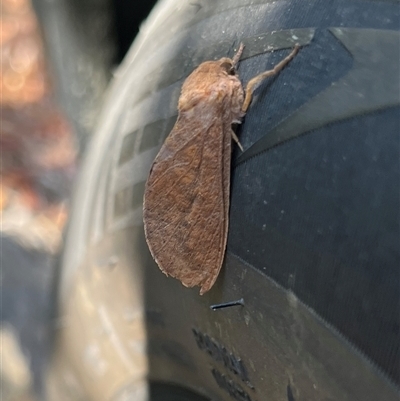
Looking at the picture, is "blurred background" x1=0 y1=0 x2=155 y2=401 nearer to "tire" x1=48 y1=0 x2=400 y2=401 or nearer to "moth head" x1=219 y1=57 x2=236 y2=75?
"tire" x1=48 y1=0 x2=400 y2=401

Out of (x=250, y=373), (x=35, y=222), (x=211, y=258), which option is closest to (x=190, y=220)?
(x=211, y=258)

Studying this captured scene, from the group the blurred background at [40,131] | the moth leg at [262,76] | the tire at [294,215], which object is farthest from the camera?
Result: the blurred background at [40,131]

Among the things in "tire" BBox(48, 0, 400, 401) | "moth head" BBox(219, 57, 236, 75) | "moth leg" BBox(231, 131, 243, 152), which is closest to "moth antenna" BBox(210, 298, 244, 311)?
"tire" BBox(48, 0, 400, 401)

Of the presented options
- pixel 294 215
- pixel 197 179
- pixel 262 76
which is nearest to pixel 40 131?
pixel 197 179

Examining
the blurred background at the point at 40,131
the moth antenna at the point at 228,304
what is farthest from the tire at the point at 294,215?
the blurred background at the point at 40,131

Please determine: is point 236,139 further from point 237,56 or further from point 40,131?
point 40,131

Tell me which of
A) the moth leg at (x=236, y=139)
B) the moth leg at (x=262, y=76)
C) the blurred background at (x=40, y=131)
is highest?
the moth leg at (x=262, y=76)

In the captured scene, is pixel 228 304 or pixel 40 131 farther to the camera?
pixel 40 131

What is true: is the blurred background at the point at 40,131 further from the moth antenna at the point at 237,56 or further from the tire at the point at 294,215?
the moth antenna at the point at 237,56
